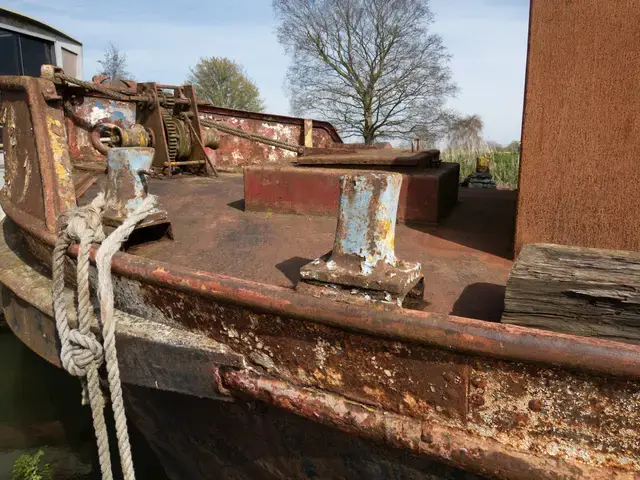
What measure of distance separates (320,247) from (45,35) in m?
8.96

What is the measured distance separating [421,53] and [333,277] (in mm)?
24583

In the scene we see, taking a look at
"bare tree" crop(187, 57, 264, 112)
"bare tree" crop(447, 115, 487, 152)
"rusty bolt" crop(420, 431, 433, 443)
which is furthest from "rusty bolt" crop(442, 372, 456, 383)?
"bare tree" crop(187, 57, 264, 112)

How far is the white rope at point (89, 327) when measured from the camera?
1838mm

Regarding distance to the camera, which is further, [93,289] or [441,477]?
[93,289]

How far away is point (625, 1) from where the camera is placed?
5.80 ft

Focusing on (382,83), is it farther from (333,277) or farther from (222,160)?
(333,277)

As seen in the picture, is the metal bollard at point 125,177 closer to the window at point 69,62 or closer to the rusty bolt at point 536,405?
the rusty bolt at point 536,405

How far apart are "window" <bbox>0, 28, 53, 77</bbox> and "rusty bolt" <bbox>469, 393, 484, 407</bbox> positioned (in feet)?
30.9

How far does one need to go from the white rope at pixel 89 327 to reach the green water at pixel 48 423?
1.16 meters

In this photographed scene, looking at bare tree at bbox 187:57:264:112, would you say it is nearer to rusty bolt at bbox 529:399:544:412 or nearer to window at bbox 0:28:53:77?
window at bbox 0:28:53:77

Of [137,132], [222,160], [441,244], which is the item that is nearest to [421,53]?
[222,160]

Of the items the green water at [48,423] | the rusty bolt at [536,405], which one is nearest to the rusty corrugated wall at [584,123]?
the rusty bolt at [536,405]

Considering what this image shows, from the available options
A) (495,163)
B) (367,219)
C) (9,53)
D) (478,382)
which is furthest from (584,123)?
(495,163)

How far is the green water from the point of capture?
11.4 feet
